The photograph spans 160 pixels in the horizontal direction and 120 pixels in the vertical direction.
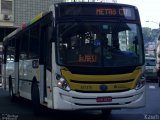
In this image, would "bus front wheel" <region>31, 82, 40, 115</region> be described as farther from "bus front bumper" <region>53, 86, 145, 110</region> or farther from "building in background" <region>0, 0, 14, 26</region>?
"building in background" <region>0, 0, 14, 26</region>

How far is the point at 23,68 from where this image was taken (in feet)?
54.6

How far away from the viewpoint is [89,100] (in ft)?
38.9

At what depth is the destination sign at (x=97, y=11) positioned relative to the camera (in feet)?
40.4

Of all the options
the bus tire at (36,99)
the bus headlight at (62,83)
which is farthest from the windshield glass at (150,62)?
the bus headlight at (62,83)

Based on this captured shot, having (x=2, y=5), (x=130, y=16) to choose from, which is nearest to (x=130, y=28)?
(x=130, y=16)

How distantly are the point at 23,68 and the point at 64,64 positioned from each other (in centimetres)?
A: 497

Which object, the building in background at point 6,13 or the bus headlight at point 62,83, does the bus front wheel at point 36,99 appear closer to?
the bus headlight at point 62,83

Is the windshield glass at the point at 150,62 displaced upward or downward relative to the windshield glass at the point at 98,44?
downward

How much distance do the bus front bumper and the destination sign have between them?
1.88 m

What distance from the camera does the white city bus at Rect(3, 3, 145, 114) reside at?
11.8m

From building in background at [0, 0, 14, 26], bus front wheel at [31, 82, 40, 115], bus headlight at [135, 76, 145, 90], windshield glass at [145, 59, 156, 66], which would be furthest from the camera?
building in background at [0, 0, 14, 26]

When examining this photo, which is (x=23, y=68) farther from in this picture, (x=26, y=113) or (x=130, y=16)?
(x=130, y=16)

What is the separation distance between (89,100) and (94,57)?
1.03 meters

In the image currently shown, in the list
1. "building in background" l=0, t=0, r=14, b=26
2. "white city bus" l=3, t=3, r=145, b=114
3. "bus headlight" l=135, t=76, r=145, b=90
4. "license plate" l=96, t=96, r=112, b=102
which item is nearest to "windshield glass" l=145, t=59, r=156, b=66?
"building in background" l=0, t=0, r=14, b=26
